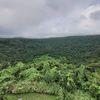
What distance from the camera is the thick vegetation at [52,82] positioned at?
20797 mm

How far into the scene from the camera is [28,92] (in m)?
21.0

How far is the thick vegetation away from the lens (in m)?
20.8

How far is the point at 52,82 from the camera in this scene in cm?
2111

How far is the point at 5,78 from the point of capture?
873 inches

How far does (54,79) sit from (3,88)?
383 centimetres

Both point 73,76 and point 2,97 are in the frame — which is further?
point 73,76

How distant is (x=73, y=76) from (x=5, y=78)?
5.22 metres

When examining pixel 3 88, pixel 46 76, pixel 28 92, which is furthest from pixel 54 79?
pixel 3 88

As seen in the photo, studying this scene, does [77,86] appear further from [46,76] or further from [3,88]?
[3,88]

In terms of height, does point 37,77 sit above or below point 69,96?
above

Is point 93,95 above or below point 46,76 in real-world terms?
below

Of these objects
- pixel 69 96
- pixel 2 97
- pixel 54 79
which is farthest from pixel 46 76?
pixel 2 97

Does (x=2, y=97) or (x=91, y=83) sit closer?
(x=2, y=97)

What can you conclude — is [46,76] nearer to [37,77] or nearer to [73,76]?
[37,77]
